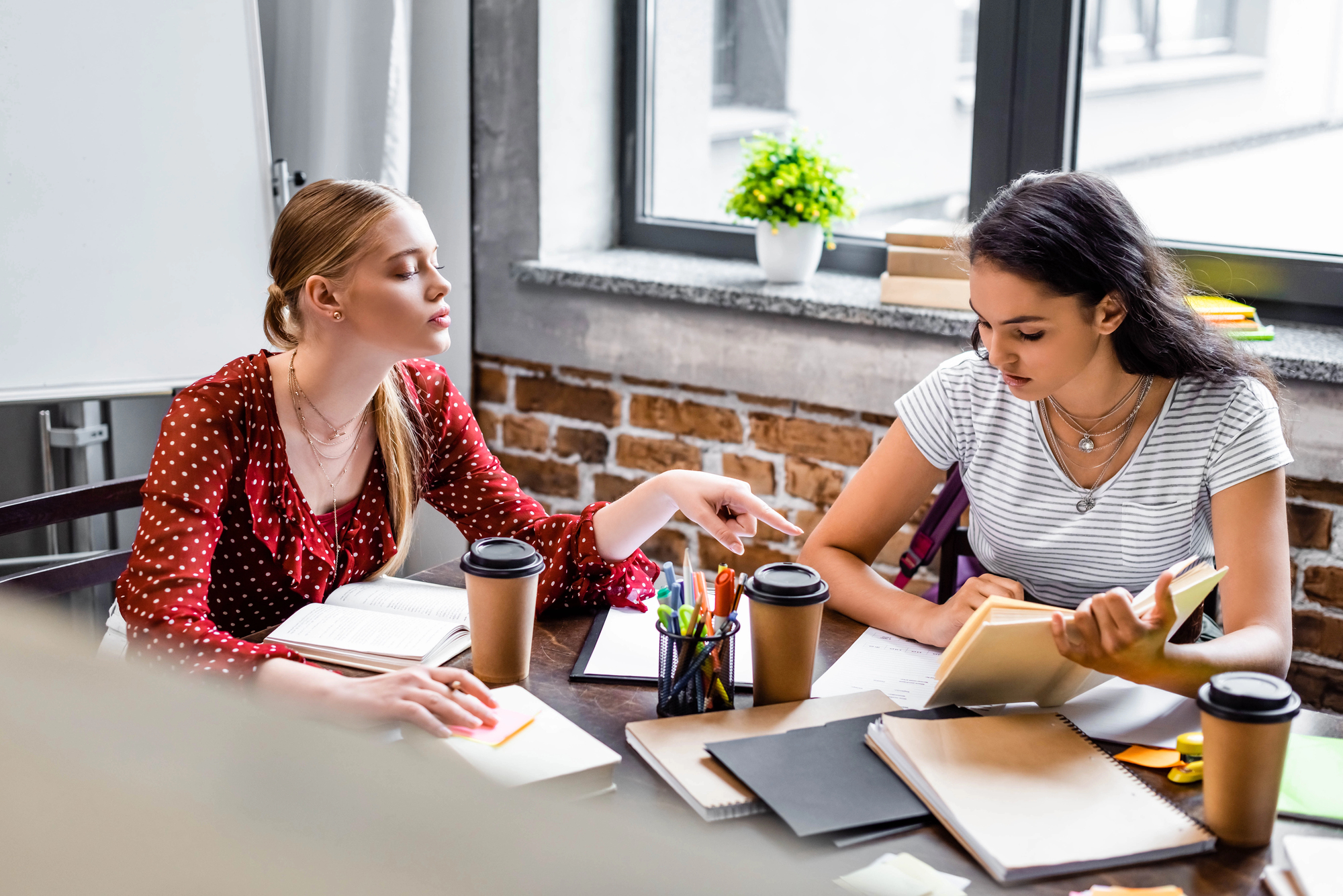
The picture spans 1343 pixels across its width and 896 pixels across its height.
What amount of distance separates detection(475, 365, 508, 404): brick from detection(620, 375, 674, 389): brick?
0.98ft

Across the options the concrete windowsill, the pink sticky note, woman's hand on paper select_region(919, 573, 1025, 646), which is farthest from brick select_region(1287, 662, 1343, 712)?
the pink sticky note

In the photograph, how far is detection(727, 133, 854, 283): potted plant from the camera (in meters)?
2.23

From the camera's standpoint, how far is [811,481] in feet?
7.62

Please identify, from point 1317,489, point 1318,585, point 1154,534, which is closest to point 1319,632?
point 1318,585

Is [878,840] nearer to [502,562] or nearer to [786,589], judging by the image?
[786,589]

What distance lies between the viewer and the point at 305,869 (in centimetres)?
12

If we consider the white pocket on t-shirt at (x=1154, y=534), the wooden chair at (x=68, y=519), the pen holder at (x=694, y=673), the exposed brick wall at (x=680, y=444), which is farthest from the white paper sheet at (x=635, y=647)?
the exposed brick wall at (x=680, y=444)

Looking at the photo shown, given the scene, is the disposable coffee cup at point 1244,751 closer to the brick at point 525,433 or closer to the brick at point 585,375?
the brick at point 585,375

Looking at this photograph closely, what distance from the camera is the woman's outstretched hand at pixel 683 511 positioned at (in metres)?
1.32

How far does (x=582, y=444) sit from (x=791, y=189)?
2.32 feet

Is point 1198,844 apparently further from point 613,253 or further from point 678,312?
point 613,253

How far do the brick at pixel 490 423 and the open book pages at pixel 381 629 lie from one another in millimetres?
1290

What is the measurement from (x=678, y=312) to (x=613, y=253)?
1.08 feet

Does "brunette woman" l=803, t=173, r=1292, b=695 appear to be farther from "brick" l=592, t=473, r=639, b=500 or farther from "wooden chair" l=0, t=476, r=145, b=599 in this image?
"brick" l=592, t=473, r=639, b=500
